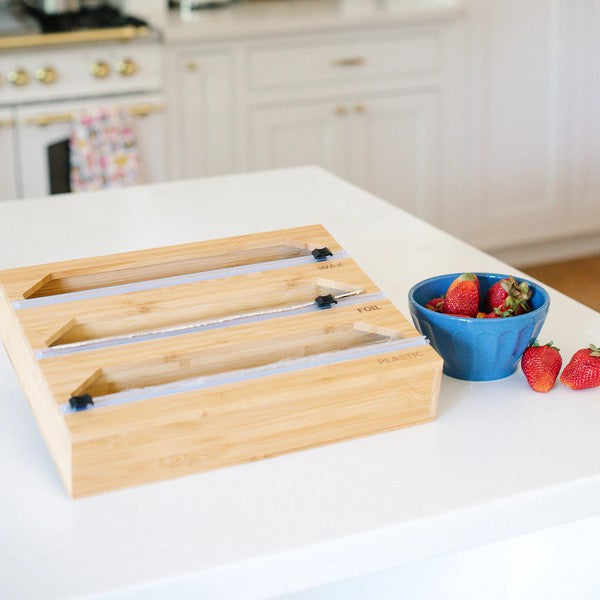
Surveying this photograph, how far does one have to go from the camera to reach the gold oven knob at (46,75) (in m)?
2.97

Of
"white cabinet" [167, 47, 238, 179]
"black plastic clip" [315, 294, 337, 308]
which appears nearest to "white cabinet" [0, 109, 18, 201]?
"white cabinet" [167, 47, 238, 179]

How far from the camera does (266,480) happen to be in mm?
914

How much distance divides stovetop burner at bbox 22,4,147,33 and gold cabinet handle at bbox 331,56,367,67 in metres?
0.63

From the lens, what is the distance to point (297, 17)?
3336 mm

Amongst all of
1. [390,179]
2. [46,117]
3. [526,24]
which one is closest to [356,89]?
[390,179]

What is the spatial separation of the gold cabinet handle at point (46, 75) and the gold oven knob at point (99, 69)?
104mm

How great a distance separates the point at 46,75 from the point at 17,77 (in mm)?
80

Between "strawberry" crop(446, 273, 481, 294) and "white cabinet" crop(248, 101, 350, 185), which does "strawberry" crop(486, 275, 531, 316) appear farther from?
"white cabinet" crop(248, 101, 350, 185)

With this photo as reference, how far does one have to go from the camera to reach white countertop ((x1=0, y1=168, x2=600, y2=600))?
2.63ft

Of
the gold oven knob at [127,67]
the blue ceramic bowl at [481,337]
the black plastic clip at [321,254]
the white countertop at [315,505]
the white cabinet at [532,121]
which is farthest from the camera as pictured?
the white cabinet at [532,121]

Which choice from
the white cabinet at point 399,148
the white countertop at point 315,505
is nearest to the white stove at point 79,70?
the white cabinet at point 399,148

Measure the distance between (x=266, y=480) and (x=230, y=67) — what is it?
253 cm

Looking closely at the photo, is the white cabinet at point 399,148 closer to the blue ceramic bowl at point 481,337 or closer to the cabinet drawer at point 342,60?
the cabinet drawer at point 342,60

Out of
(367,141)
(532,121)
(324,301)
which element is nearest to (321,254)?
(324,301)
